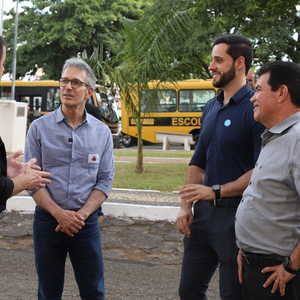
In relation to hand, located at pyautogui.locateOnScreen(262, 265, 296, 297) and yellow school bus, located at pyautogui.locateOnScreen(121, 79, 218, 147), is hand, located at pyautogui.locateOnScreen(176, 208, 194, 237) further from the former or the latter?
yellow school bus, located at pyautogui.locateOnScreen(121, 79, 218, 147)

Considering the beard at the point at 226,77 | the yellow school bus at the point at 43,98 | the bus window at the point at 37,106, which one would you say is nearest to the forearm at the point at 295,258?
the beard at the point at 226,77

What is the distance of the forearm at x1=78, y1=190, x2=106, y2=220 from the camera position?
326cm

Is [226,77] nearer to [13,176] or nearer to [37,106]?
[13,176]

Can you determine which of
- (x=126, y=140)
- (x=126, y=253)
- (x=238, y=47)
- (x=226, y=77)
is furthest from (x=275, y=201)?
(x=126, y=140)

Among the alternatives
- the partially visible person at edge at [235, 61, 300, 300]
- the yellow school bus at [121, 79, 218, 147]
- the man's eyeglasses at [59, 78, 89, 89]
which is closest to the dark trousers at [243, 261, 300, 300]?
the partially visible person at edge at [235, 61, 300, 300]

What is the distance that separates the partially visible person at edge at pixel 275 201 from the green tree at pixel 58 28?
3049 centimetres

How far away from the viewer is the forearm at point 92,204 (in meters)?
3.26

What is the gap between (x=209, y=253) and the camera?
317 centimetres

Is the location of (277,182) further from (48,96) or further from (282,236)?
(48,96)

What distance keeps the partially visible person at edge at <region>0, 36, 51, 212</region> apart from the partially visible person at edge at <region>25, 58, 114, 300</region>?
0.28 m

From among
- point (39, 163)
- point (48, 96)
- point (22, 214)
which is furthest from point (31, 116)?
point (39, 163)

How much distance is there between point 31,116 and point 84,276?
2585 centimetres

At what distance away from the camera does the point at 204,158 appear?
11.3 feet

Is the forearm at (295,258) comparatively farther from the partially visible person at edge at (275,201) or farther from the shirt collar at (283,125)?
the shirt collar at (283,125)
